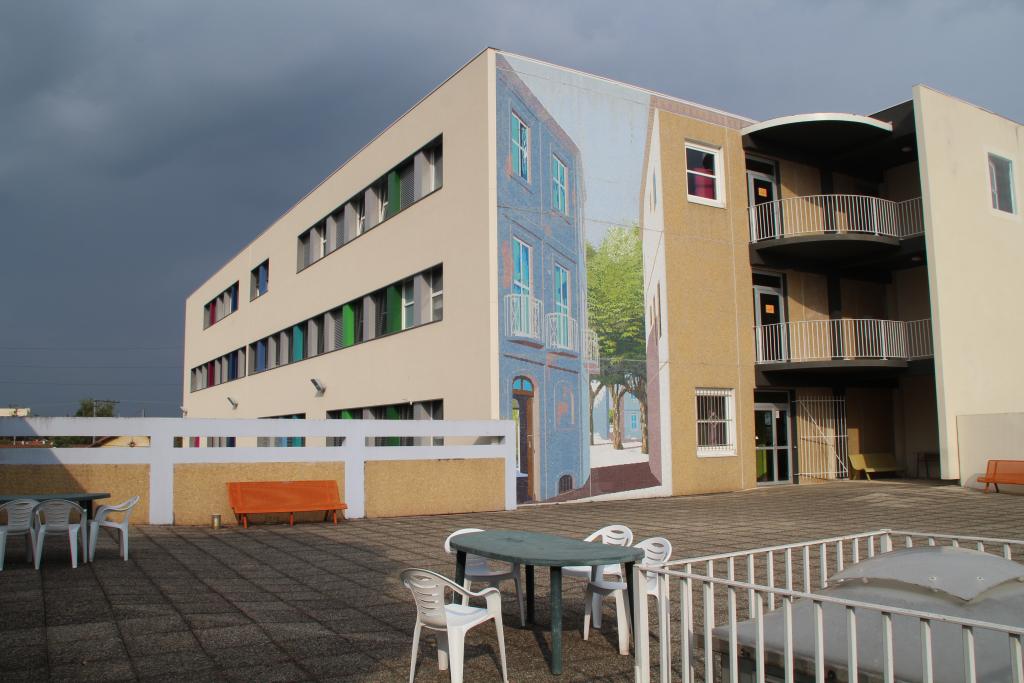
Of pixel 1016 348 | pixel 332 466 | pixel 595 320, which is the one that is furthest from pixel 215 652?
pixel 1016 348

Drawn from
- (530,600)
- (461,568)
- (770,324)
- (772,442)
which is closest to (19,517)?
(461,568)

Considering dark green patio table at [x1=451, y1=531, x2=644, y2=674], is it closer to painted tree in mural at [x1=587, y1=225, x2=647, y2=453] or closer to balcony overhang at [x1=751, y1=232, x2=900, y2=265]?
painted tree in mural at [x1=587, y1=225, x2=647, y2=453]

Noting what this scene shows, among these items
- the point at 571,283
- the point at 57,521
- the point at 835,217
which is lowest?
the point at 57,521

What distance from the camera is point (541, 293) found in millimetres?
17625

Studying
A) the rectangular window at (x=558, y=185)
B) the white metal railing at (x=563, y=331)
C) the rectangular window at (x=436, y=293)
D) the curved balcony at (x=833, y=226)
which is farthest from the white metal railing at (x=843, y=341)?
the rectangular window at (x=436, y=293)

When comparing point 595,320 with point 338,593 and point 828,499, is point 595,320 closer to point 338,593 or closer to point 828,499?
point 828,499

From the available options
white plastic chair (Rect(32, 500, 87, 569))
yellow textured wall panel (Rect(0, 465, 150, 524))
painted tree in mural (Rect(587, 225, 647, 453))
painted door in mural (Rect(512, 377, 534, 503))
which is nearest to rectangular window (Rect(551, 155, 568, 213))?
painted tree in mural (Rect(587, 225, 647, 453))

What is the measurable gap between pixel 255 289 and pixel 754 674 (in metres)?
33.6

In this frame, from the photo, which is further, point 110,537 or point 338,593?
point 110,537

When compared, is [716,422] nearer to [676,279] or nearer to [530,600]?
[676,279]

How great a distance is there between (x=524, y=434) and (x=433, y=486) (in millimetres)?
2581

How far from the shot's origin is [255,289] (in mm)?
34781

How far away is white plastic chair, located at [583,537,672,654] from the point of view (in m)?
5.76

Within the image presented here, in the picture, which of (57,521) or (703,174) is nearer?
(57,521)
